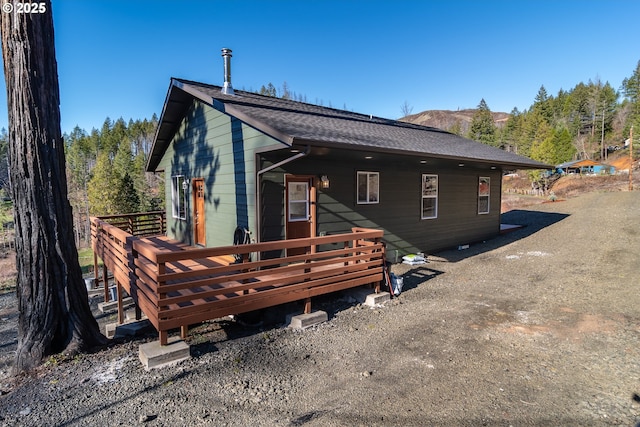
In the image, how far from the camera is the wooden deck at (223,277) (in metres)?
3.64

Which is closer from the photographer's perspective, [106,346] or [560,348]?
[560,348]

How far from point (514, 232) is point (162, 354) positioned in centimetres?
1246

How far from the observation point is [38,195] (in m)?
3.67

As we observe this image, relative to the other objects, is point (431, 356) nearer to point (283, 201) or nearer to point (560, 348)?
point (560, 348)

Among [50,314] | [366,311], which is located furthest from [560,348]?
[50,314]

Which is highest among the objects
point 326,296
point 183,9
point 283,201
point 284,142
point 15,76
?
point 183,9

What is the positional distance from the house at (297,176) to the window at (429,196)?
29mm

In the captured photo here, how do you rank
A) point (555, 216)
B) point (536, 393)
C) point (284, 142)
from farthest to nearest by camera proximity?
point (555, 216), point (284, 142), point (536, 393)

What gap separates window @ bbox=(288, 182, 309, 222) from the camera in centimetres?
673

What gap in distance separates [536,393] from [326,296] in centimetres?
358

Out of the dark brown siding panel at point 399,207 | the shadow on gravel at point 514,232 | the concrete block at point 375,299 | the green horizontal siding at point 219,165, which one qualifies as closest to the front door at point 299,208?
the dark brown siding panel at point 399,207

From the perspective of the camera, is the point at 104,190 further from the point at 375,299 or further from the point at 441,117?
the point at 441,117

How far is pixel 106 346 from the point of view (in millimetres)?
4094

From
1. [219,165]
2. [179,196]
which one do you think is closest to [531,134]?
[179,196]
